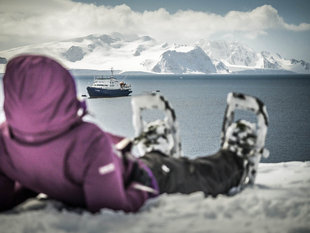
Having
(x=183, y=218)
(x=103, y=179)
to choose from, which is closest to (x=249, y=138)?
(x=183, y=218)

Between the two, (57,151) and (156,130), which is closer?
(57,151)

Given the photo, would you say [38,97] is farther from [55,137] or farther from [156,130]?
[156,130]

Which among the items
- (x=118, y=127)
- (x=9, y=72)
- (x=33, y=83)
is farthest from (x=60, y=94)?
(x=118, y=127)

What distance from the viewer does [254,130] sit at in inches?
121

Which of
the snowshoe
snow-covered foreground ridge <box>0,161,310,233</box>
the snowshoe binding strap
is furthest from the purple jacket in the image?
the snowshoe

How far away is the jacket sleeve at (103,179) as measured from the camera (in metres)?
1.63

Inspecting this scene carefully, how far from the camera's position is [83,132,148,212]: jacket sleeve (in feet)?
5.34

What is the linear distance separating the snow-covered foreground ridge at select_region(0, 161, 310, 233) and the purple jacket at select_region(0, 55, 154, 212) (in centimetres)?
→ 12

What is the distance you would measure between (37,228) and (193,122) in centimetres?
3267

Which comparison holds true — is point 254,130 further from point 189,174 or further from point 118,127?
point 118,127

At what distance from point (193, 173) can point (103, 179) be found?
0.99 metres

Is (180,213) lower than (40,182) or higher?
lower

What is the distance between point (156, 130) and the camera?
2928mm

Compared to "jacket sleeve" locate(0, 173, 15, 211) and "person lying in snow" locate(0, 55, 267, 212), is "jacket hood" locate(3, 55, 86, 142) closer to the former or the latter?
"person lying in snow" locate(0, 55, 267, 212)
